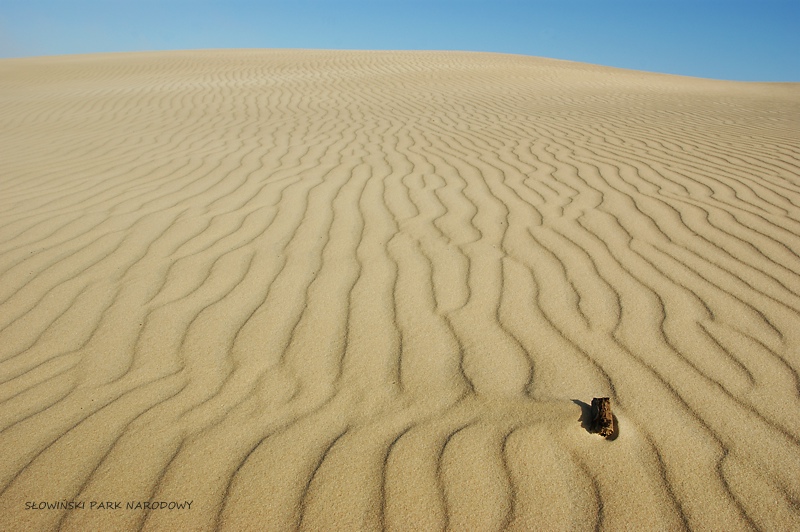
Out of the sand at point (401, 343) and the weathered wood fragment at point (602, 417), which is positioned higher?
the weathered wood fragment at point (602, 417)

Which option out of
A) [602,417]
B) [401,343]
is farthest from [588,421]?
[401,343]

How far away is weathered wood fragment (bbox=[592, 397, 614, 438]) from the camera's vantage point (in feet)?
5.15

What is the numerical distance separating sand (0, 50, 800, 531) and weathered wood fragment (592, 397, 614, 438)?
0.10 ft

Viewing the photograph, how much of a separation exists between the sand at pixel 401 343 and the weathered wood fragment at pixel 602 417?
3cm

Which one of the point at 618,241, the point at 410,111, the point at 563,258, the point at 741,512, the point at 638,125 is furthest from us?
the point at 410,111

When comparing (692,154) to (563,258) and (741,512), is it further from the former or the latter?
(741,512)

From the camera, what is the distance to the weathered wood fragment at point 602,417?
1.57m

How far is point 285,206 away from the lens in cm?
361

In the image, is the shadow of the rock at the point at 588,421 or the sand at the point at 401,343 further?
the shadow of the rock at the point at 588,421

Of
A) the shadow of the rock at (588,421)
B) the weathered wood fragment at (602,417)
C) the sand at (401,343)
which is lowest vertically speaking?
the sand at (401,343)

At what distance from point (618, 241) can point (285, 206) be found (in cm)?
209

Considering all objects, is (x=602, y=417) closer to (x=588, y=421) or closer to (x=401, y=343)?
(x=588, y=421)

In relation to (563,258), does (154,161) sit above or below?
below

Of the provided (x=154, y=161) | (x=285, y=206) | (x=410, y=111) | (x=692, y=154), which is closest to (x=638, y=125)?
(x=692, y=154)
